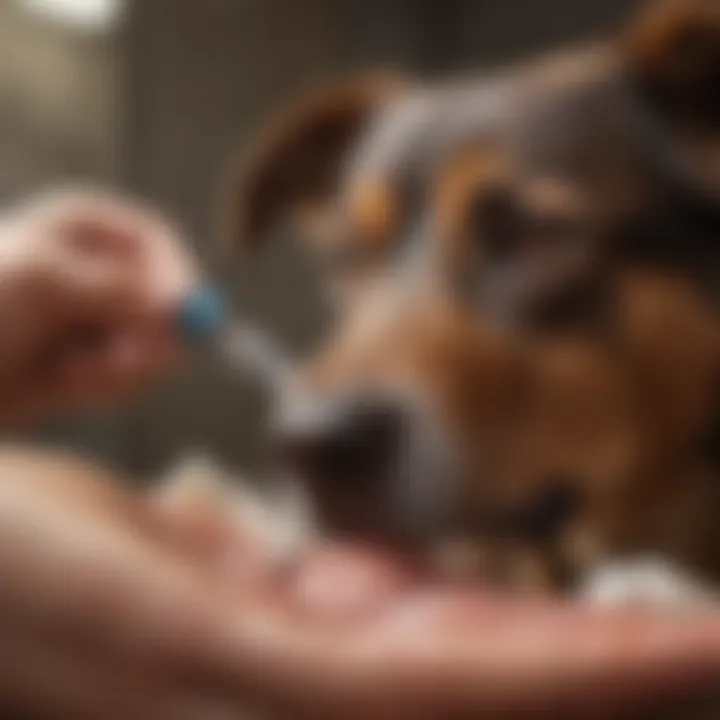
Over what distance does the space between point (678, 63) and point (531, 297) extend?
10cm

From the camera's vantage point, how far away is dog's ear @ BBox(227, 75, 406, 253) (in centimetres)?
56

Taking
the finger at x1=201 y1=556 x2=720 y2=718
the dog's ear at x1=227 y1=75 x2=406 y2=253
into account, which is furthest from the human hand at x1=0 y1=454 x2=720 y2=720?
the dog's ear at x1=227 y1=75 x2=406 y2=253

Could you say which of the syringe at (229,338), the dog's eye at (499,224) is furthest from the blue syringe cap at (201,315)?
the dog's eye at (499,224)

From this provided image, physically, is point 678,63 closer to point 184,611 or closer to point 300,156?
point 300,156

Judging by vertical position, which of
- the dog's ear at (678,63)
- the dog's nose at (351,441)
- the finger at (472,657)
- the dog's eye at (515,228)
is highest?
the dog's ear at (678,63)

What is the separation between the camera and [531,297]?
0.54m

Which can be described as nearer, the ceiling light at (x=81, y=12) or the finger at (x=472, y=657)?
the finger at (x=472, y=657)

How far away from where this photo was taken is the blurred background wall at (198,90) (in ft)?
1.83

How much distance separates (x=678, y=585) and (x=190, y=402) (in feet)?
0.64

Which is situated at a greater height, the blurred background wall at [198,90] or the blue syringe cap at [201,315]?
the blurred background wall at [198,90]

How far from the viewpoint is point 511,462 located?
521 millimetres

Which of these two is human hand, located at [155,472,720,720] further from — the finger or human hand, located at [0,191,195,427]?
human hand, located at [0,191,195,427]

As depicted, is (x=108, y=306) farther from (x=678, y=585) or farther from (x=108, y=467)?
(x=678, y=585)

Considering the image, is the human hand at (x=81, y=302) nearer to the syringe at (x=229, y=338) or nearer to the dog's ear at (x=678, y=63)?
the syringe at (x=229, y=338)
